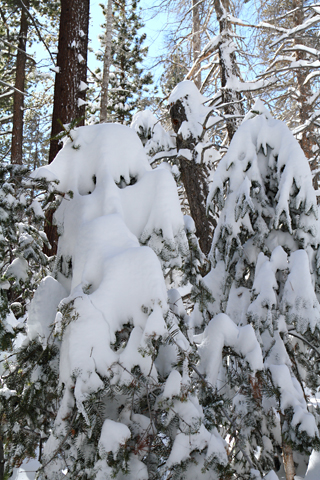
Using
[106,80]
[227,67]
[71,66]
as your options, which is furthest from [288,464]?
[106,80]

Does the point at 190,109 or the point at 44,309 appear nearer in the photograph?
the point at 44,309

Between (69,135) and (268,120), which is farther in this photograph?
(268,120)

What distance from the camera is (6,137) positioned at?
1898 cm

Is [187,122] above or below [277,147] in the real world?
above

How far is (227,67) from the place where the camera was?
6.21m

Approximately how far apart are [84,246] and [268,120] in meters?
2.43

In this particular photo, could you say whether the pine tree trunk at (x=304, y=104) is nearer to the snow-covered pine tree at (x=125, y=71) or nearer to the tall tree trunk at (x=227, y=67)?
the tall tree trunk at (x=227, y=67)

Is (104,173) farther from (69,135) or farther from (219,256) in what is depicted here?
(219,256)

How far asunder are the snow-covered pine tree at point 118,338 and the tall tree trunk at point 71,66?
8.81 feet

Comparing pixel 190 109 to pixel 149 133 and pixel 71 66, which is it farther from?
pixel 71 66

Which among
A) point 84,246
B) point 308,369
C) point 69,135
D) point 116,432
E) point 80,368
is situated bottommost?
point 308,369

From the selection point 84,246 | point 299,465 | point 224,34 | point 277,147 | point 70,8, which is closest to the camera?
point 84,246

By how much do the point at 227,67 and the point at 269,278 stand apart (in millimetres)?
4383

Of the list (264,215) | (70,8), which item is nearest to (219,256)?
(264,215)
